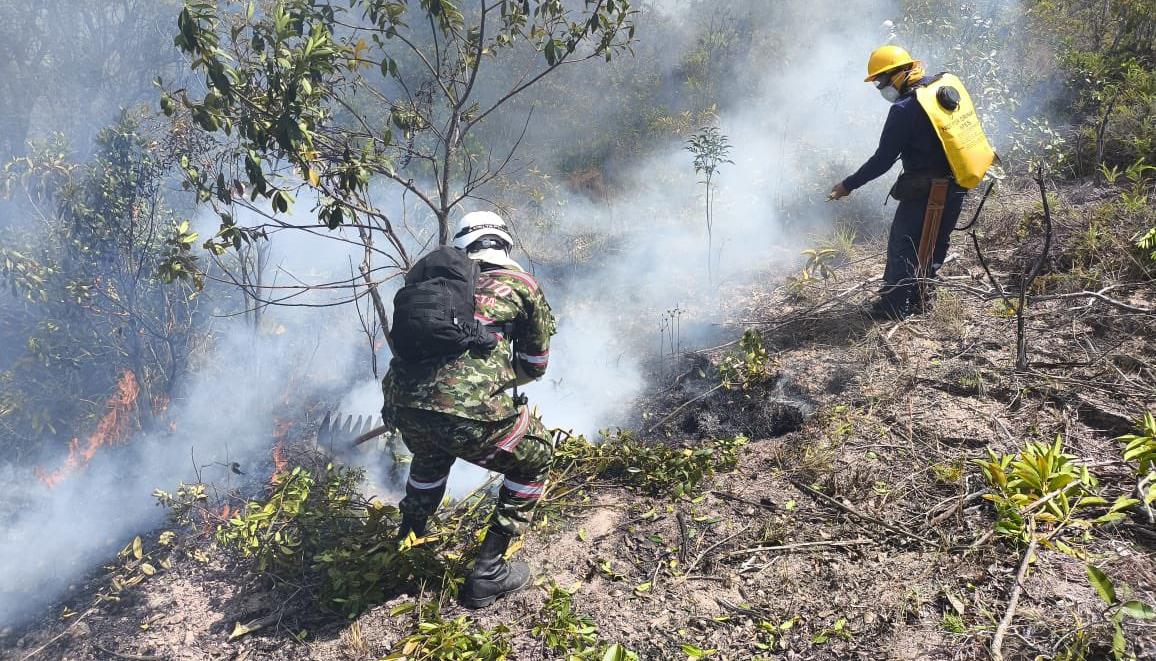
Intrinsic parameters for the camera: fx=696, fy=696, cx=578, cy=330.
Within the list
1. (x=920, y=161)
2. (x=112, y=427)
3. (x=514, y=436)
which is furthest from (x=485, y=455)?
(x=112, y=427)

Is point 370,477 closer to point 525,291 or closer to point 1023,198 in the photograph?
point 525,291

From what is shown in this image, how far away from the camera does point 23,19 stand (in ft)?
39.2

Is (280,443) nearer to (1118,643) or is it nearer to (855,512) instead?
(855,512)

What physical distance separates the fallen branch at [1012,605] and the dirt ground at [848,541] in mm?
28

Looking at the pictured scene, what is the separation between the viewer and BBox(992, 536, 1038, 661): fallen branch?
2123mm

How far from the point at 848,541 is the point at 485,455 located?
1.53 metres

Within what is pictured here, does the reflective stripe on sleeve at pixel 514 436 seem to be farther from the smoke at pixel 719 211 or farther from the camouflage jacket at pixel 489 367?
the smoke at pixel 719 211

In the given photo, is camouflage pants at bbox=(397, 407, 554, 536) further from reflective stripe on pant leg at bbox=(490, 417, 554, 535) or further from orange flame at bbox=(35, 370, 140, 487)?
orange flame at bbox=(35, 370, 140, 487)

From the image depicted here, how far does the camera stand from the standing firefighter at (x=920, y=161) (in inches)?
161

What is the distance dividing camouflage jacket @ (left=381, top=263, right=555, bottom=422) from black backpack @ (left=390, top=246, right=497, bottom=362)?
64mm

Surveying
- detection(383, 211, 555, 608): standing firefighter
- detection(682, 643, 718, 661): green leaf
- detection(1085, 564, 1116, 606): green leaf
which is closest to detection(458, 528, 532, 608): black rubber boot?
detection(383, 211, 555, 608): standing firefighter

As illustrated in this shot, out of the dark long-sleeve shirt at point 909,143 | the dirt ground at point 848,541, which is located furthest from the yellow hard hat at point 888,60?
the dirt ground at point 848,541

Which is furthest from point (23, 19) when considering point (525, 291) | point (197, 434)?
point (525, 291)

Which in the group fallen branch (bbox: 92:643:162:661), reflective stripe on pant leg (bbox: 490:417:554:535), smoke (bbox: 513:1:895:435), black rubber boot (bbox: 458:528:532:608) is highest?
smoke (bbox: 513:1:895:435)
